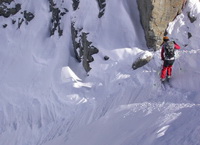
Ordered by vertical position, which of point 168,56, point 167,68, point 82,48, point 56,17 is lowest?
point 167,68

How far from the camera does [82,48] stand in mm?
15359

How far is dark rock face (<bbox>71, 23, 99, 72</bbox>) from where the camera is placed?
1474 centimetres

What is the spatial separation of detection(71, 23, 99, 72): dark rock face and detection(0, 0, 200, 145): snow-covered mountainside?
0.26 meters

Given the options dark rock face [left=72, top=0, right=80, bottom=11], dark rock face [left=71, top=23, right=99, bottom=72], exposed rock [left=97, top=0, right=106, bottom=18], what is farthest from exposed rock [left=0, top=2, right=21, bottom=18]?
exposed rock [left=97, top=0, right=106, bottom=18]

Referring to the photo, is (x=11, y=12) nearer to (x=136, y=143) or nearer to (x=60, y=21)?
(x=60, y=21)

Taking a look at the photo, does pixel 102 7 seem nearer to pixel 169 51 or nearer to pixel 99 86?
pixel 99 86

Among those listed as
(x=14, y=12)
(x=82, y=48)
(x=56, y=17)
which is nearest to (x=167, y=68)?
(x=82, y=48)

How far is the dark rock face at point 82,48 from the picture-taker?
14.7m

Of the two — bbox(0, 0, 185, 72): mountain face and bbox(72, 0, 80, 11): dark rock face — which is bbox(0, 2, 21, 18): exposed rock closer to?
bbox(0, 0, 185, 72): mountain face

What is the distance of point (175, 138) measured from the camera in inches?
345

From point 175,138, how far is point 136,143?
1.34 metres

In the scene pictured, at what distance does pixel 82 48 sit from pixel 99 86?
2727 mm

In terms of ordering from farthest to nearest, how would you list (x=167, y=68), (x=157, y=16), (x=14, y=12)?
(x=14, y=12)
(x=157, y=16)
(x=167, y=68)

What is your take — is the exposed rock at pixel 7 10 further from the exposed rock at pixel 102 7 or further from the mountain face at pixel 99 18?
the exposed rock at pixel 102 7
